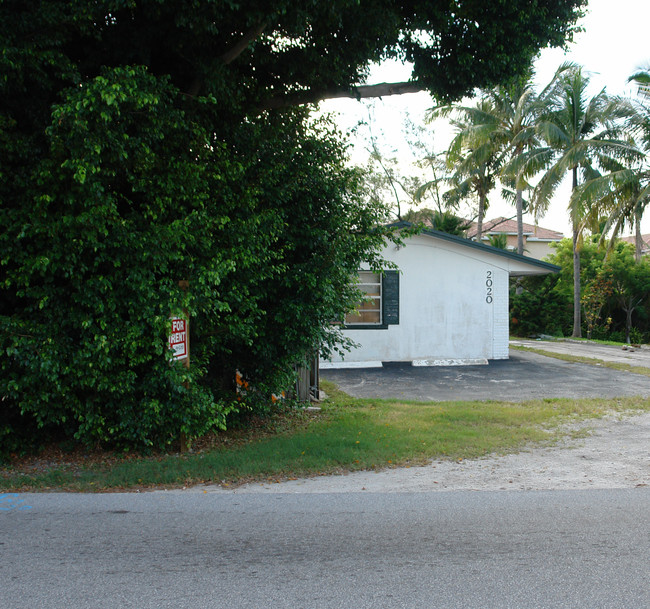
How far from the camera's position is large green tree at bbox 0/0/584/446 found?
261 inches

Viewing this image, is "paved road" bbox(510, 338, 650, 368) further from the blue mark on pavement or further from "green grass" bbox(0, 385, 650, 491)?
the blue mark on pavement

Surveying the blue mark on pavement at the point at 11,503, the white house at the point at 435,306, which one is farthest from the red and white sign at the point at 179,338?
the white house at the point at 435,306

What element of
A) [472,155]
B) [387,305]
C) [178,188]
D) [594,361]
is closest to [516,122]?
[472,155]

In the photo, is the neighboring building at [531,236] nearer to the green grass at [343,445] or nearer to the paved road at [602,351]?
the paved road at [602,351]

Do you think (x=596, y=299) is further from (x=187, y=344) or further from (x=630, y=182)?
(x=187, y=344)

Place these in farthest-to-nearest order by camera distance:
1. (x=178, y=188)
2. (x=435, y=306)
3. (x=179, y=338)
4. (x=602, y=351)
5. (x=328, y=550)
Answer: (x=602, y=351), (x=435, y=306), (x=179, y=338), (x=178, y=188), (x=328, y=550)

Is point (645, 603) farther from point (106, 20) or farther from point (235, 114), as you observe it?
point (106, 20)

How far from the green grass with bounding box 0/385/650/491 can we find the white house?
590 centimetres

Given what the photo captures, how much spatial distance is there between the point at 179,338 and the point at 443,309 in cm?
1113

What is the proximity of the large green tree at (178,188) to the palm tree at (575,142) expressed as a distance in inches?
659

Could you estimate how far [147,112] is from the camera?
22.9 ft

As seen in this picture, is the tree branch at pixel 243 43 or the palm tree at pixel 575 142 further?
the palm tree at pixel 575 142

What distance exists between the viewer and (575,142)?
25.7m

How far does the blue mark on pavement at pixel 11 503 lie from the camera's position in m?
5.63
